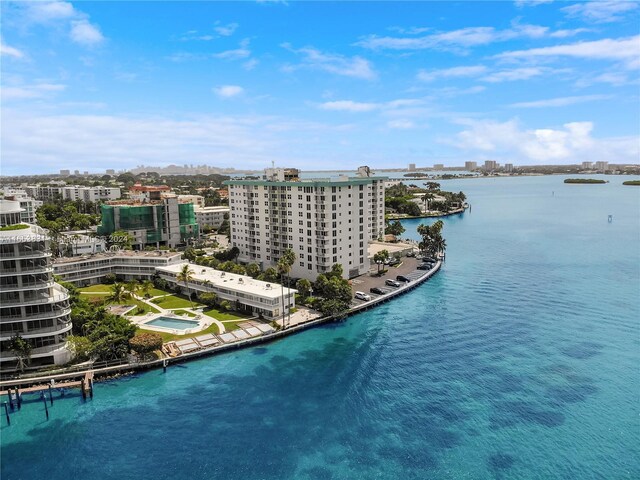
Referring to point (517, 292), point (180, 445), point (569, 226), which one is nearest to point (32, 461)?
point (180, 445)

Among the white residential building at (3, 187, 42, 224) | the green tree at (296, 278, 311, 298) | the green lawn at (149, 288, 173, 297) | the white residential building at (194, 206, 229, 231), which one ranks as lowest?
the green lawn at (149, 288, 173, 297)

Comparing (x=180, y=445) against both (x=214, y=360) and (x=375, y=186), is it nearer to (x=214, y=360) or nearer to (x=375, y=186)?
(x=214, y=360)

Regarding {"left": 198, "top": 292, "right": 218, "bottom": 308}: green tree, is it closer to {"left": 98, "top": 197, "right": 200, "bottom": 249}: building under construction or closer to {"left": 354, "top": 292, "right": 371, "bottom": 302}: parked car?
{"left": 354, "top": 292, "right": 371, "bottom": 302}: parked car

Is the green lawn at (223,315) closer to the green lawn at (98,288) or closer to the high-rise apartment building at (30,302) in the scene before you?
the high-rise apartment building at (30,302)

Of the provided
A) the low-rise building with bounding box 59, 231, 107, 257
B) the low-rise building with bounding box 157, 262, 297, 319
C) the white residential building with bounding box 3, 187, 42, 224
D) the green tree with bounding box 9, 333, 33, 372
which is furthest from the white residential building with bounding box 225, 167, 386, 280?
the green tree with bounding box 9, 333, 33, 372

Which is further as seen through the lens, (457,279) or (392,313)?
(457,279)

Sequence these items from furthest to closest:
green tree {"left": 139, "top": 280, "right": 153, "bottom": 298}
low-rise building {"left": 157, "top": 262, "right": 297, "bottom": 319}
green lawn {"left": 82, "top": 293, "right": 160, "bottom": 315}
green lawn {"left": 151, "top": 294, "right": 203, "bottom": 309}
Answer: green tree {"left": 139, "top": 280, "right": 153, "bottom": 298}
green lawn {"left": 151, "top": 294, "right": 203, "bottom": 309}
green lawn {"left": 82, "top": 293, "right": 160, "bottom": 315}
low-rise building {"left": 157, "top": 262, "right": 297, "bottom": 319}

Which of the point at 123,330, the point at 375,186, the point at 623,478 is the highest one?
the point at 375,186
